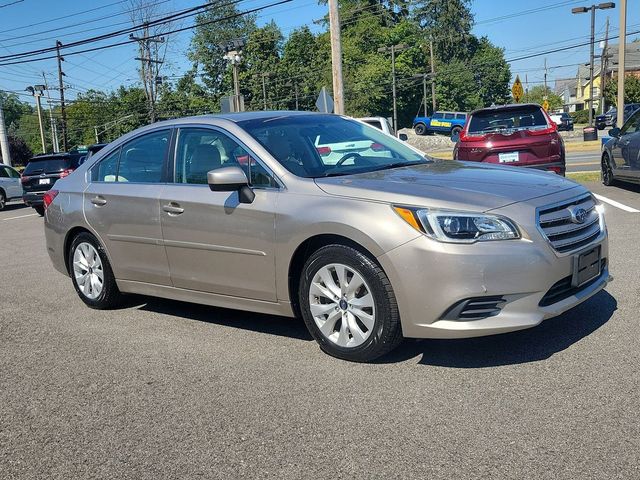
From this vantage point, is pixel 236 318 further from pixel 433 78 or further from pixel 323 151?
pixel 433 78

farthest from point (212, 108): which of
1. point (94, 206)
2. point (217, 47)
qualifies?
point (94, 206)

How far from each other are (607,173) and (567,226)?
31.6ft

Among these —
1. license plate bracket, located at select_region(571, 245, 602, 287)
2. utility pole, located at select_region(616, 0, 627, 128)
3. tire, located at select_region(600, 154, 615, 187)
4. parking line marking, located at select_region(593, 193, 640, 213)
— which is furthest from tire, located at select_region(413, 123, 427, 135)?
license plate bracket, located at select_region(571, 245, 602, 287)

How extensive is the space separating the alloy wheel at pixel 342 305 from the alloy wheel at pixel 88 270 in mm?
2511

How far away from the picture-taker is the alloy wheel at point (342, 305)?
4.16 m

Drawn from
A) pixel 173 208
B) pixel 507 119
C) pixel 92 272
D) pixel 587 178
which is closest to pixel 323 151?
pixel 173 208

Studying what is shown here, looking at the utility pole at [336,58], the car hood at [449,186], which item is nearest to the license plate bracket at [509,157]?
the car hood at [449,186]

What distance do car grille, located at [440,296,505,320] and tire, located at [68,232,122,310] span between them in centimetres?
330

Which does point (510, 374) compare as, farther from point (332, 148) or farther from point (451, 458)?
point (332, 148)

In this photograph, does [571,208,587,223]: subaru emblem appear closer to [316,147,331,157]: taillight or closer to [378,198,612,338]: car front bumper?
[378,198,612,338]: car front bumper

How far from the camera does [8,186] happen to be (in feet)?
69.2

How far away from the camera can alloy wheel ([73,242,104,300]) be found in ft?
19.7

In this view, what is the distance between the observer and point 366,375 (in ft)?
13.4

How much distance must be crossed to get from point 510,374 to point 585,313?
1357 millimetres
